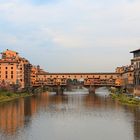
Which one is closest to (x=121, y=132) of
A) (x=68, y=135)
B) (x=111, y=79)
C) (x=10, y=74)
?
(x=68, y=135)

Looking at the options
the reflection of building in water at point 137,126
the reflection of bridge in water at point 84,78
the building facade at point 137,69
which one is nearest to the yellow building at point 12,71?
the reflection of bridge in water at point 84,78

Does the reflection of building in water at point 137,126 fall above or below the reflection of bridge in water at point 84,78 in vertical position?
below

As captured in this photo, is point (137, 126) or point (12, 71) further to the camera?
point (12, 71)

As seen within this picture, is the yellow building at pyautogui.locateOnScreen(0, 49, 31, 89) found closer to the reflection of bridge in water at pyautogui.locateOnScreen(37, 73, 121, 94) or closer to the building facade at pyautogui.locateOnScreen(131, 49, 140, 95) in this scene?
the reflection of bridge in water at pyautogui.locateOnScreen(37, 73, 121, 94)

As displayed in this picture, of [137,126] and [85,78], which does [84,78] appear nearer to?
[85,78]

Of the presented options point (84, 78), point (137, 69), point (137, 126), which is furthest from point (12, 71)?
Result: point (137, 126)

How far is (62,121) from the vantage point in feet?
126

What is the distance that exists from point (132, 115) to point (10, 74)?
5931 centimetres

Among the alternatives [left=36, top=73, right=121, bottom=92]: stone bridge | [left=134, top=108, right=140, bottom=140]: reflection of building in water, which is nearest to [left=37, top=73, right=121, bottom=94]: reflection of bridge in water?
[left=36, top=73, right=121, bottom=92]: stone bridge

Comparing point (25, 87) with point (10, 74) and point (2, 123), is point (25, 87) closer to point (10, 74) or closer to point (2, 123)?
point (10, 74)

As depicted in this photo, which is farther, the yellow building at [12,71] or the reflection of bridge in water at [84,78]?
the reflection of bridge in water at [84,78]

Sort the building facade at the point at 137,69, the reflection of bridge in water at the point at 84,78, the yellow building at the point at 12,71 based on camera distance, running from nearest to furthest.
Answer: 1. the building facade at the point at 137,69
2. the yellow building at the point at 12,71
3. the reflection of bridge in water at the point at 84,78

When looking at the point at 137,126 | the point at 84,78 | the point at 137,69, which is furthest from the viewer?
the point at 84,78

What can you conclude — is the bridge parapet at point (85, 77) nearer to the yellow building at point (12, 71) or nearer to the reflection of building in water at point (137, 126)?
the yellow building at point (12, 71)
